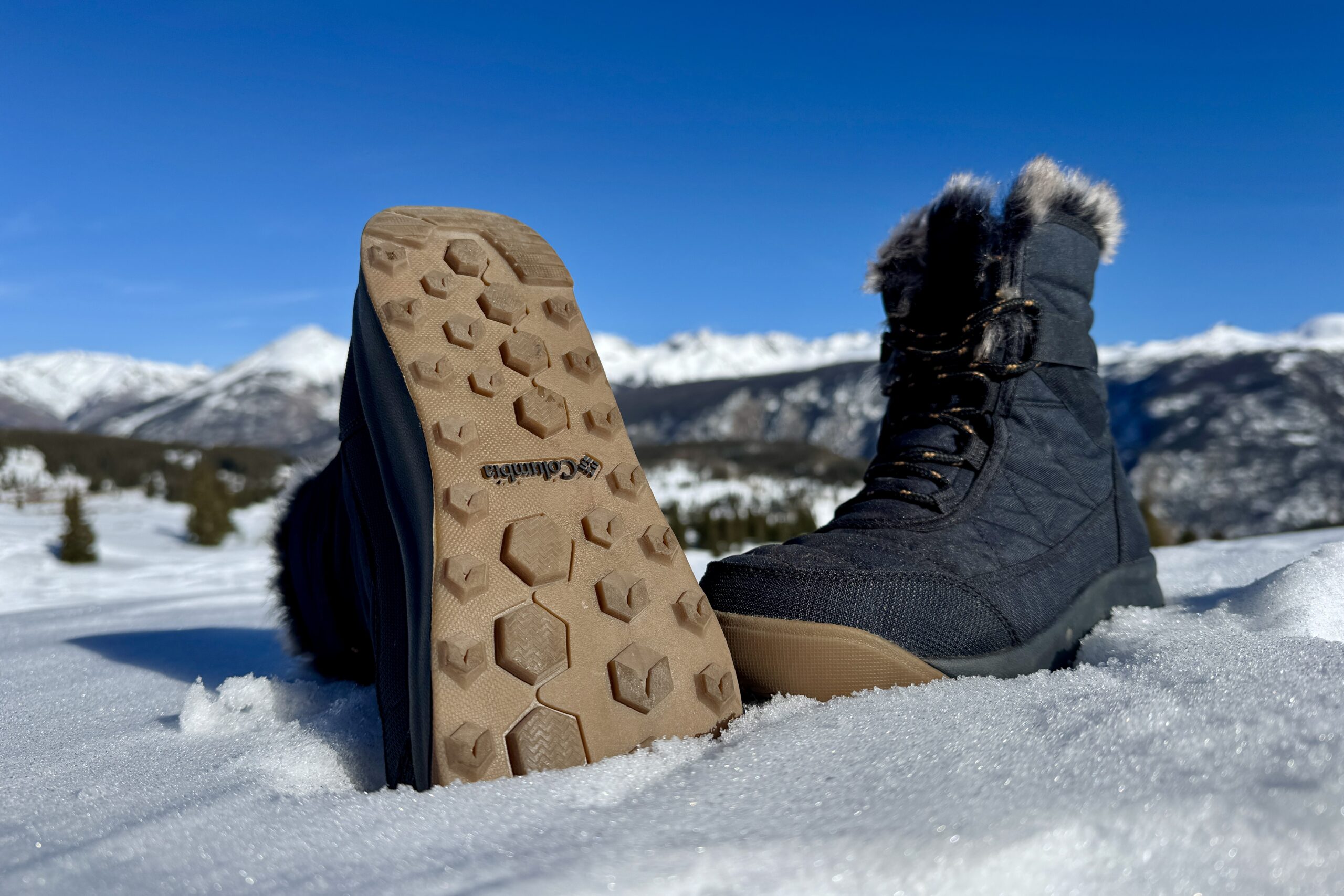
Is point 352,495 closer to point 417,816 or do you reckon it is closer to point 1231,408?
point 417,816

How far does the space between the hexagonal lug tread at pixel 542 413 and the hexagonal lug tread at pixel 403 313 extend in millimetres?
155

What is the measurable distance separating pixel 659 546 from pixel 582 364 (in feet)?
0.85

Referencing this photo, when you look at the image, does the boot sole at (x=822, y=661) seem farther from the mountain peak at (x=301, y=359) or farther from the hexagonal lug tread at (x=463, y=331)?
the mountain peak at (x=301, y=359)

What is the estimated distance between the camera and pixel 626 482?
3.31 ft

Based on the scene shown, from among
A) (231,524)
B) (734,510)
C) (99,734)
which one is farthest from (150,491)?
(99,734)

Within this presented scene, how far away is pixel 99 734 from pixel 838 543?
96cm

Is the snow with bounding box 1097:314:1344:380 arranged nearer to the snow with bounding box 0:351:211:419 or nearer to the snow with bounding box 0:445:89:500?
the snow with bounding box 0:445:89:500

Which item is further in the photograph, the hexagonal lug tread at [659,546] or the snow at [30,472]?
the snow at [30,472]

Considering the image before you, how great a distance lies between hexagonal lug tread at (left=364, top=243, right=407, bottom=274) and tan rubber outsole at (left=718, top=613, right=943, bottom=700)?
596 mm

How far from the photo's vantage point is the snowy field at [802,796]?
0.54 metres

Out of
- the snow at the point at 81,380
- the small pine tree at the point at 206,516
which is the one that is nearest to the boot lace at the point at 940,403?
the small pine tree at the point at 206,516

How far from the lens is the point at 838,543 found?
3.63 feet

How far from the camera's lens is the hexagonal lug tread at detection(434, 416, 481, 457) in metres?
0.94

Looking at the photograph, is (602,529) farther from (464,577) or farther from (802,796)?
(802,796)
